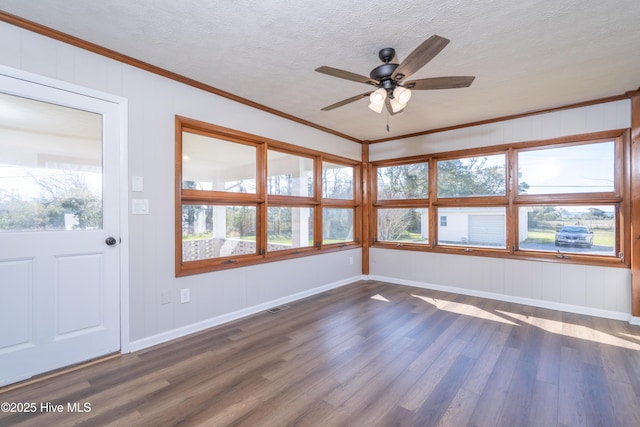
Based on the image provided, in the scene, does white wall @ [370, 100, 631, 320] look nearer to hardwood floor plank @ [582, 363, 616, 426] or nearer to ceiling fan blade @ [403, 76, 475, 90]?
hardwood floor plank @ [582, 363, 616, 426]

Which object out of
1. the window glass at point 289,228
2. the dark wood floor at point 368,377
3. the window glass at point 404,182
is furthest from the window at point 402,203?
the dark wood floor at point 368,377

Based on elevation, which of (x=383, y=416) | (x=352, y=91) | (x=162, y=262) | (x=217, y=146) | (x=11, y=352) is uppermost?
(x=352, y=91)

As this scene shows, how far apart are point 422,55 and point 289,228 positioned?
2760mm

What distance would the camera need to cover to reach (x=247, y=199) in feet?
11.2

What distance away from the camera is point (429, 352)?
2479mm

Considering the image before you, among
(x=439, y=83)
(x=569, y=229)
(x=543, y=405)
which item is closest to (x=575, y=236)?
(x=569, y=229)

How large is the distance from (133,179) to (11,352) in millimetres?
1460

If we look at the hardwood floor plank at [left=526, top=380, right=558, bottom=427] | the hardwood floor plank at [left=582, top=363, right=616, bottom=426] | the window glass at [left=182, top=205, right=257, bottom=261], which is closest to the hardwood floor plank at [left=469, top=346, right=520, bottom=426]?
the hardwood floor plank at [left=526, top=380, right=558, bottom=427]

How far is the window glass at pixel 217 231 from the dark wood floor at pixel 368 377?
814 mm

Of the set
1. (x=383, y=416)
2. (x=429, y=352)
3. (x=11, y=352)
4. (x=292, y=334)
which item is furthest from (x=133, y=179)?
(x=429, y=352)

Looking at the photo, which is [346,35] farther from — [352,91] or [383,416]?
[383,416]

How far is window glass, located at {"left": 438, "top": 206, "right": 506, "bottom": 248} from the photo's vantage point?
4.05 metres

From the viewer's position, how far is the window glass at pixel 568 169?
11.2 ft

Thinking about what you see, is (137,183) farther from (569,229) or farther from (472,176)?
(569,229)
